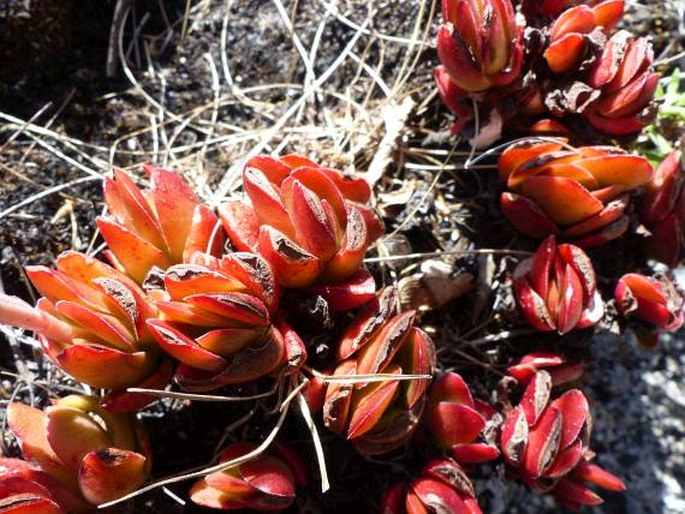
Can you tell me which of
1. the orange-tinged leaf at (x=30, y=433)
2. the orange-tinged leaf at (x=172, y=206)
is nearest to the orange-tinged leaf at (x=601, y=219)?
the orange-tinged leaf at (x=172, y=206)

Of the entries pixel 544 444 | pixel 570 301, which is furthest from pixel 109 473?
pixel 570 301

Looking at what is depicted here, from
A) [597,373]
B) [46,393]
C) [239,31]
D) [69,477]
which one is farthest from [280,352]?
[597,373]

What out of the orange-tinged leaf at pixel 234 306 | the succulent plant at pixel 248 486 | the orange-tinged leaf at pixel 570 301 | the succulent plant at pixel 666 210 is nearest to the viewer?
the orange-tinged leaf at pixel 234 306

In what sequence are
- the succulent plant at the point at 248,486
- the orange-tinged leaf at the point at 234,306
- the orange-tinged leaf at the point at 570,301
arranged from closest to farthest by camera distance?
the orange-tinged leaf at the point at 234,306, the succulent plant at the point at 248,486, the orange-tinged leaf at the point at 570,301

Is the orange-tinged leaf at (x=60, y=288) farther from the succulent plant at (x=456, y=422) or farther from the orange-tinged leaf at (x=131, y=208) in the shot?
the succulent plant at (x=456, y=422)

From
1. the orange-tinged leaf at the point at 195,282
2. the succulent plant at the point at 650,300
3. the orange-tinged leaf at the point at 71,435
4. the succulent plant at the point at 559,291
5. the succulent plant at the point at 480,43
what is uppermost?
the succulent plant at the point at 480,43

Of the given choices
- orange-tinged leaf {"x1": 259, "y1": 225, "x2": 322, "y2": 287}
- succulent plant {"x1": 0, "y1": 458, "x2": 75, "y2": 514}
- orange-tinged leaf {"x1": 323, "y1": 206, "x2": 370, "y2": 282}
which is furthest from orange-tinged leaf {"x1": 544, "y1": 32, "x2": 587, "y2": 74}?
succulent plant {"x1": 0, "y1": 458, "x2": 75, "y2": 514}

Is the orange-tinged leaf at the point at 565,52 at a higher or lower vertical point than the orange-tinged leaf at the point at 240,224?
higher

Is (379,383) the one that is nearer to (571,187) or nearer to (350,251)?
(350,251)

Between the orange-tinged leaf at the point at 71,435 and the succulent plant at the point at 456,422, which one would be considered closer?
the orange-tinged leaf at the point at 71,435
